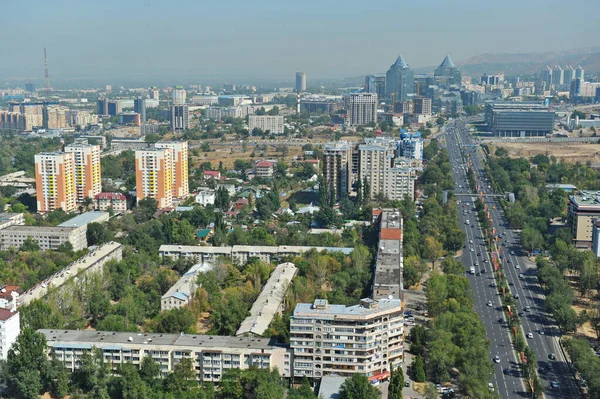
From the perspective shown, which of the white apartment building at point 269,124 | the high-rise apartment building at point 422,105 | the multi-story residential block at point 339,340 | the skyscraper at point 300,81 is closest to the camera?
the multi-story residential block at point 339,340

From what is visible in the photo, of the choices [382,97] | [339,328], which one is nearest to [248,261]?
[339,328]

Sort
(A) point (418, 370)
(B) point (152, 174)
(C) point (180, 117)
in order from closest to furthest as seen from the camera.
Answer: (A) point (418, 370), (B) point (152, 174), (C) point (180, 117)

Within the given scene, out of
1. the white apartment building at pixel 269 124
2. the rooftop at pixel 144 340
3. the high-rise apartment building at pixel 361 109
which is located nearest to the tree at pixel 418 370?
the rooftop at pixel 144 340

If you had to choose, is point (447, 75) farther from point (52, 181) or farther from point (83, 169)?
point (52, 181)

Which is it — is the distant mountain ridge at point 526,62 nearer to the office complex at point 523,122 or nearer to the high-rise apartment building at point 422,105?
the high-rise apartment building at point 422,105

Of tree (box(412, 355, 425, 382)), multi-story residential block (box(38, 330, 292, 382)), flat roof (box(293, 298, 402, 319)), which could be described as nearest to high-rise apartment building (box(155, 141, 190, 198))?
multi-story residential block (box(38, 330, 292, 382))

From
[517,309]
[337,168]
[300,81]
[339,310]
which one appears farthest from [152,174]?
[300,81]
